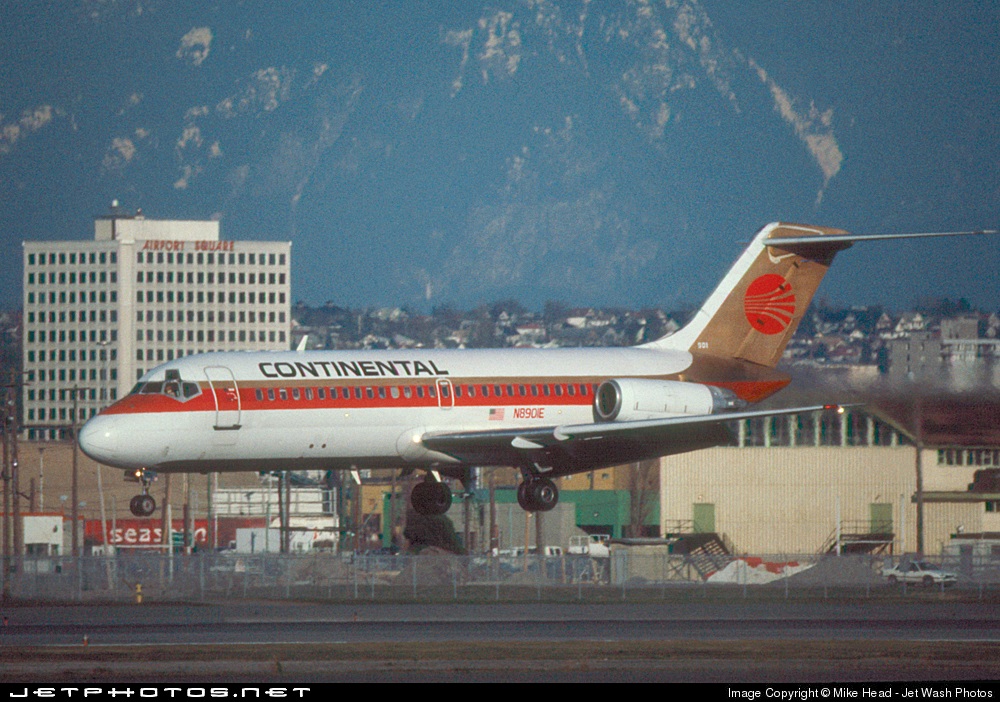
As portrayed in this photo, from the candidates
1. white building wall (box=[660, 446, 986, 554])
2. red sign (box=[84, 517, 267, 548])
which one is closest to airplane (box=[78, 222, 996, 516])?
white building wall (box=[660, 446, 986, 554])

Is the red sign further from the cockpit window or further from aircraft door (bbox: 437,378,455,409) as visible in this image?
the cockpit window

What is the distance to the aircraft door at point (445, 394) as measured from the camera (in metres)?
46.6

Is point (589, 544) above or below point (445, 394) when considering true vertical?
below

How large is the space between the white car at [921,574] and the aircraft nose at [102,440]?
24.2 metres

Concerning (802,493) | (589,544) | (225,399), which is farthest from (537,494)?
(589,544)

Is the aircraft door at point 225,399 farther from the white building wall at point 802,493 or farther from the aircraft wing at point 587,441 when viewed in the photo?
the white building wall at point 802,493

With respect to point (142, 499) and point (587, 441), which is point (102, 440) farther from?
point (587, 441)

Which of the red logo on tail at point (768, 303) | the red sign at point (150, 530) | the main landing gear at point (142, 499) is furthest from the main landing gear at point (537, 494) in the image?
the red sign at point (150, 530)

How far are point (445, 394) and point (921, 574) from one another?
54.7 ft

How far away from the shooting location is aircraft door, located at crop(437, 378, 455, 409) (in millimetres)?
46562

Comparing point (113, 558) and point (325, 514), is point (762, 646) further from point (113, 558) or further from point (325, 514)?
point (325, 514)

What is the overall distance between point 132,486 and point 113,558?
71.6 meters

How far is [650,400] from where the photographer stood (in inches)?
1858
